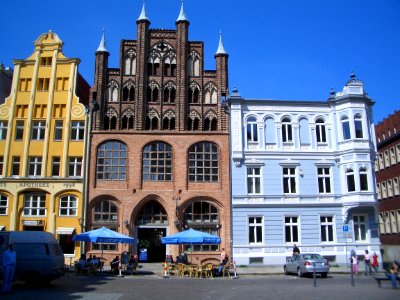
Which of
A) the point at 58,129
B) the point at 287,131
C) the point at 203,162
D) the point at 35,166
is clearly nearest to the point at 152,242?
the point at 203,162

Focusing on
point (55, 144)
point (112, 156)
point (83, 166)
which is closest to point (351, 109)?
point (112, 156)

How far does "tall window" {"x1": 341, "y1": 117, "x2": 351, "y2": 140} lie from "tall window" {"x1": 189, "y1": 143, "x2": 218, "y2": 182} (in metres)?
10.6

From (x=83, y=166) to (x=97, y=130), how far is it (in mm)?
3140

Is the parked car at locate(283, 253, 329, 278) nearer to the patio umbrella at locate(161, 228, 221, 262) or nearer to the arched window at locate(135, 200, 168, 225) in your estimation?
the patio umbrella at locate(161, 228, 221, 262)

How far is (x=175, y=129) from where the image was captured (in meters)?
34.8

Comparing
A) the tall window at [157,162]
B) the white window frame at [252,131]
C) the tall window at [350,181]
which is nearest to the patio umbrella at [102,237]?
the tall window at [157,162]

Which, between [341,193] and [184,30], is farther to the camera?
[184,30]

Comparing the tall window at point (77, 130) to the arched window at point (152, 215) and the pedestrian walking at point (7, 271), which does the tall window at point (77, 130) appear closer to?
the arched window at point (152, 215)

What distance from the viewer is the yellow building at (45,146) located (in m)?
33.3

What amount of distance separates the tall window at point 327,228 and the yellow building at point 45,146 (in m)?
19.0

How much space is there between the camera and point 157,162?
3431 cm

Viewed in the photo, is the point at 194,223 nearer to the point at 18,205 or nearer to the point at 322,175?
the point at 322,175

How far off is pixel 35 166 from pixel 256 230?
61.2ft

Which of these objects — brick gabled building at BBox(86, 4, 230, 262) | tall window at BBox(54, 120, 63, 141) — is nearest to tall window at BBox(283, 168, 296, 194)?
brick gabled building at BBox(86, 4, 230, 262)
